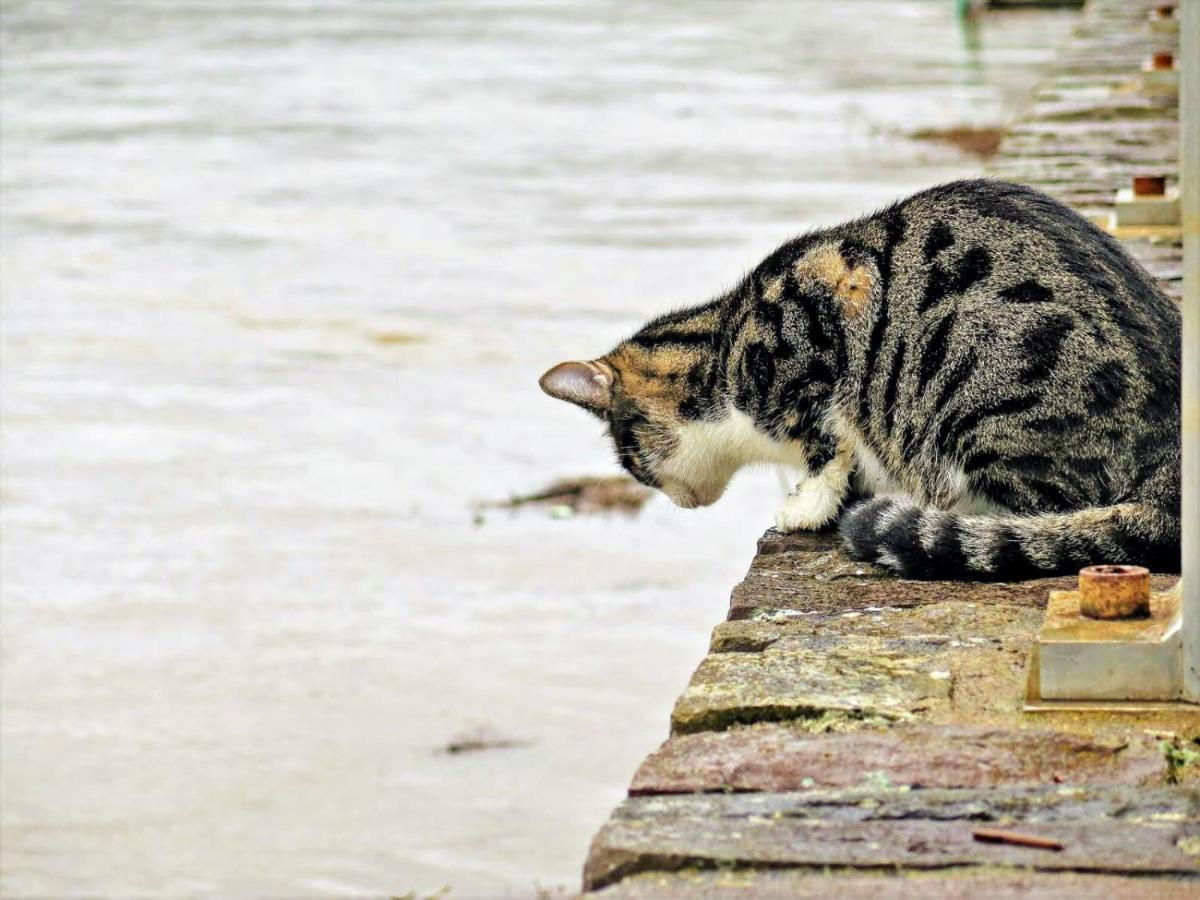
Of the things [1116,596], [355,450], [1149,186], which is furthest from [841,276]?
[355,450]

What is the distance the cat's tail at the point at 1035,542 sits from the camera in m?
3.25

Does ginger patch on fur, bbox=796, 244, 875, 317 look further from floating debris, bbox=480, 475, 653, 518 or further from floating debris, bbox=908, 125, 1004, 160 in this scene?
floating debris, bbox=908, 125, 1004, 160

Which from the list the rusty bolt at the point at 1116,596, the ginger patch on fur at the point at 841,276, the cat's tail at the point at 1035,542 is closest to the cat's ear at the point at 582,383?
the ginger patch on fur at the point at 841,276

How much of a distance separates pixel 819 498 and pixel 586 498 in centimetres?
299

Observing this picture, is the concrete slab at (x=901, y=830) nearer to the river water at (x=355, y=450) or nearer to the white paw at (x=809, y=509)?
the white paw at (x=809, y=509)

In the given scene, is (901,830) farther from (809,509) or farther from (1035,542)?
(809,509)

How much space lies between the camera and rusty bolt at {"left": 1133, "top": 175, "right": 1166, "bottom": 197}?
18.8 feet

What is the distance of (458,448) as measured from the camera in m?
7.30

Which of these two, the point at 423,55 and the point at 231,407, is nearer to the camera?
the point at 231,407

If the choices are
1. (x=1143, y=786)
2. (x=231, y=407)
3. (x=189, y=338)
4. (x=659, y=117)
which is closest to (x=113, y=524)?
(x=231, y=407)

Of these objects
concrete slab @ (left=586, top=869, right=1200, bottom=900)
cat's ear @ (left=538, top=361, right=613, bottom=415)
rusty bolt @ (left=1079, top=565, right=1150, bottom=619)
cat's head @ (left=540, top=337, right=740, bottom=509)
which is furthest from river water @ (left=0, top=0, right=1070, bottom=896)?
concrete slab @ (left=586, top=869, right=1200, bottom=900)

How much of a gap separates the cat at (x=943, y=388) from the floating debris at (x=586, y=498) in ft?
7.64

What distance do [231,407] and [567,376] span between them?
3.64 m

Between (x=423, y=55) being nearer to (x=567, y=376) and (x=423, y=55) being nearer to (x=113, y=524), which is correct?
(x=113, y=524)
